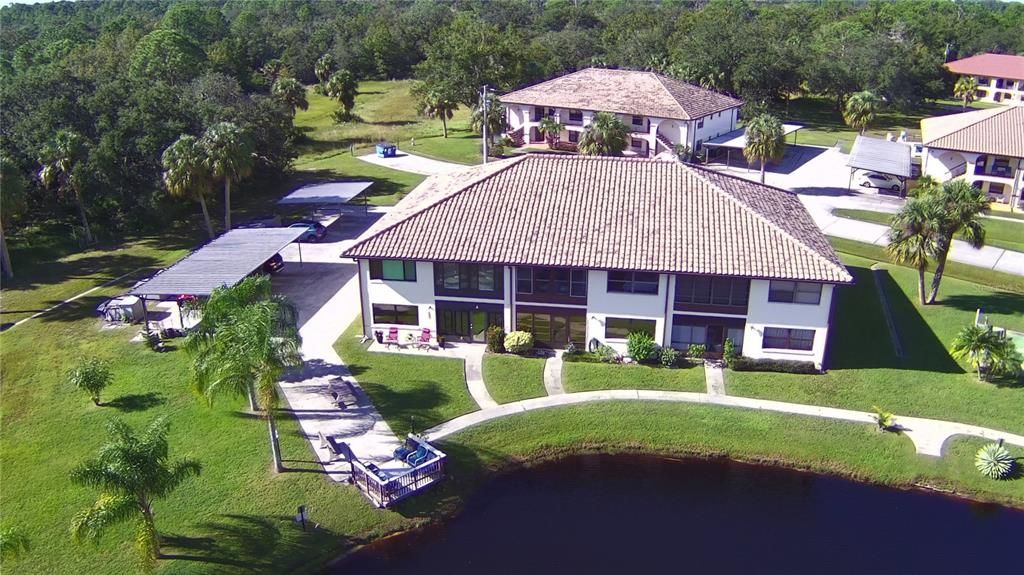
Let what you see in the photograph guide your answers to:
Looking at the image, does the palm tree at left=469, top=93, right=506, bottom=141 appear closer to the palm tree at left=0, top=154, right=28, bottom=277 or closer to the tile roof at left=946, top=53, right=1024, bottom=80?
the palm tree at left=0, top=154, right=28, bottom=277

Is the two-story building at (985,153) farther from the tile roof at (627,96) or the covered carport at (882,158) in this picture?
the tile roof at (627,96)

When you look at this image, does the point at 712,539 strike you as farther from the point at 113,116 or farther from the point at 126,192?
the point at 113,116

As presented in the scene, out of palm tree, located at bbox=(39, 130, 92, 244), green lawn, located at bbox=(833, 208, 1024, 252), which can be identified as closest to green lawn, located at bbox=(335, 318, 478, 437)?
palm tree, located at bbox=(39, 130, 92, 244)

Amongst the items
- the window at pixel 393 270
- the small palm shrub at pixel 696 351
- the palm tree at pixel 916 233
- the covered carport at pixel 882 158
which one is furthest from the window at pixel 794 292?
the covered carport at pixel 882 158

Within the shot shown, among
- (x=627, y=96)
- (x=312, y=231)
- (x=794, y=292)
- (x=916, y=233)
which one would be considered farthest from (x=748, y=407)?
(x=627, y=96)

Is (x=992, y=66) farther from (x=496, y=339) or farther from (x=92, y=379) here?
(x=92, y=379)

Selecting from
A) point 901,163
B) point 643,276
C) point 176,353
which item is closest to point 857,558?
point 643,276

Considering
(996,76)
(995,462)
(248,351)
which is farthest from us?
(996,76)
